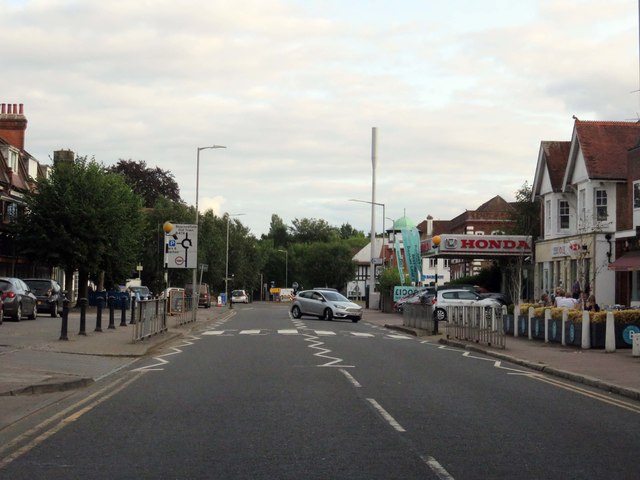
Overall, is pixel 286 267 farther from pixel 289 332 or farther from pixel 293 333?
pixel 293 333

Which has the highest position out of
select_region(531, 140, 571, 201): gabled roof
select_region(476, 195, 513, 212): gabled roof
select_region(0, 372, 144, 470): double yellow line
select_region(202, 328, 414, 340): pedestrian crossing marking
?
select_region(476, 195, 513, 212): gabled roof

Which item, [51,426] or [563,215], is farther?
[563,215]

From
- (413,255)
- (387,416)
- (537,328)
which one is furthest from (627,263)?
(387,416)

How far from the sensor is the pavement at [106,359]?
14.5m

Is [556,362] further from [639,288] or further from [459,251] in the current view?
[459,251]

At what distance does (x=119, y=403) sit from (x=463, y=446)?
5.27 m

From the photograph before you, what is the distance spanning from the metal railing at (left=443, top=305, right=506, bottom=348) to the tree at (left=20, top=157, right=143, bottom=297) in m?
26.9

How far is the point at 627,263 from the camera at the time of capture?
3800cm

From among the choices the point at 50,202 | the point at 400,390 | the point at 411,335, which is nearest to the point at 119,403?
the point at 400,390

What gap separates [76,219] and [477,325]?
30.2 m

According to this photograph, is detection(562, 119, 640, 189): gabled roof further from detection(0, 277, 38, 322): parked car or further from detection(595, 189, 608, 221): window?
detection(0, 277, 38, 322): parked car

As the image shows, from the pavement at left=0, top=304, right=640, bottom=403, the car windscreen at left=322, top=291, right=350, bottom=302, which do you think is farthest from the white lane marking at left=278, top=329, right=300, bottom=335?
the car windscreen at left=322, top=291, right=350, bottom=302

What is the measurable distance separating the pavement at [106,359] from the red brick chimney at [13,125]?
3423 cm

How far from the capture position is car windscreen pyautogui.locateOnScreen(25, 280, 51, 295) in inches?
1537
